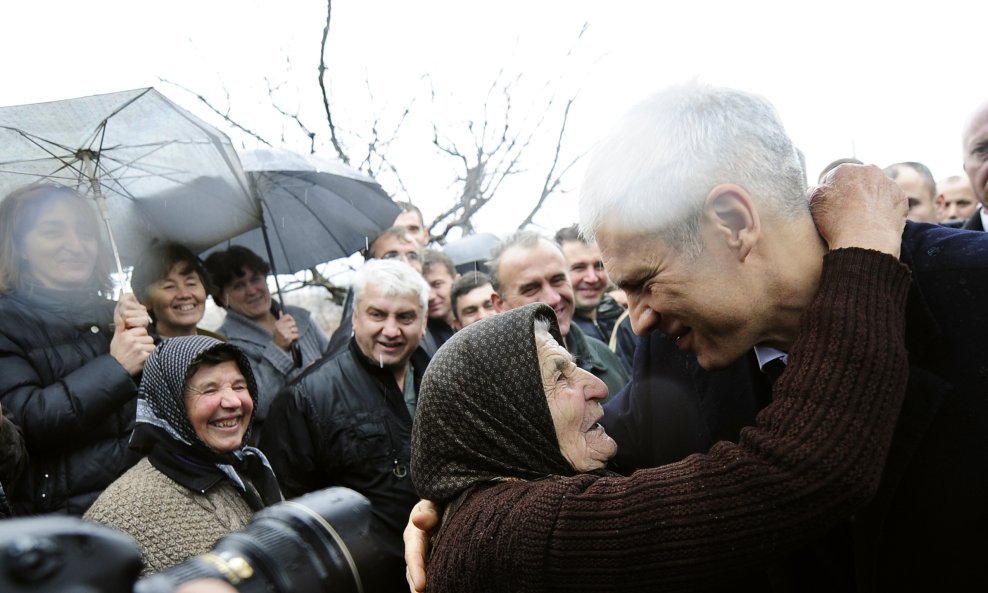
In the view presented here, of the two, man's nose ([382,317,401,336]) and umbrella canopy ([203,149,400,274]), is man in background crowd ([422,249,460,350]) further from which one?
man's nose ([382,317,401,336])

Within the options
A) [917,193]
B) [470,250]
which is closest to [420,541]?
[917,193]

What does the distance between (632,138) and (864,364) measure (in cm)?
78

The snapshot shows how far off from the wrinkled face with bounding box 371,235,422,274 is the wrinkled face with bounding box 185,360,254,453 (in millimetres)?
2384

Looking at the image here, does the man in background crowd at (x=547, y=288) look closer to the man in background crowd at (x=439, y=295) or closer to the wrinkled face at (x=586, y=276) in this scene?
the wrinkled face at (x=586, y=276)

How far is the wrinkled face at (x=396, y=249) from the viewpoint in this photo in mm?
5895

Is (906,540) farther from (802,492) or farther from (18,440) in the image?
(18,440)

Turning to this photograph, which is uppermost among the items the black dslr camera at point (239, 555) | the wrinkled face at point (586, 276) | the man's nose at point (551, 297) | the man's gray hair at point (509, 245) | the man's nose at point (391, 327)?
the black dslr camera at point (239, 555)

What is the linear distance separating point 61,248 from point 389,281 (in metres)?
1.64

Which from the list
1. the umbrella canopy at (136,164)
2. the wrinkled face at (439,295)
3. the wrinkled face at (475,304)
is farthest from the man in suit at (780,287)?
the wrinkled face at (439,295)

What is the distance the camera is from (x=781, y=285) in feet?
5.95

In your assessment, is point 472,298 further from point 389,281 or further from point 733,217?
point 733,217

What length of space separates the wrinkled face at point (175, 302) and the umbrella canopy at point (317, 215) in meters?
1.08

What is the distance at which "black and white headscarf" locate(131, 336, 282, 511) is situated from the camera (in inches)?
126

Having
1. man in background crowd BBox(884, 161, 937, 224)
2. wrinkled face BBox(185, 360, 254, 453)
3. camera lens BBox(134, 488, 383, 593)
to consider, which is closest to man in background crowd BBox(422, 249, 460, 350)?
wrinkled face BBox(185, 360, 254, 453)
